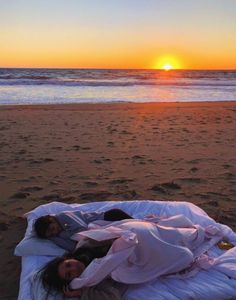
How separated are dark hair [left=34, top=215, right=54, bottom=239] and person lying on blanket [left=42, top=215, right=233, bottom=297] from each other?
33 cm

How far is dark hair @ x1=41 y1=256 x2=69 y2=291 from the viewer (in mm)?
3035

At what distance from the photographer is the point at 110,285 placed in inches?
120

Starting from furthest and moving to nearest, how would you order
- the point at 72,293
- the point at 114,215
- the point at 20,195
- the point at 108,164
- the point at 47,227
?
the point at 108,164, the point at 20,195, the point at 114,215, the point at 47,227, the point at 72,293

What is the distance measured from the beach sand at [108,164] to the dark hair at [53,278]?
39cm

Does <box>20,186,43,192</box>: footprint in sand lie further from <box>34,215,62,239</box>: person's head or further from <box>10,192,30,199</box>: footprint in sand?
<box>34,215,62,239</box>: person's head

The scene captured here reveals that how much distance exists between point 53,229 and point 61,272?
2.56 ft

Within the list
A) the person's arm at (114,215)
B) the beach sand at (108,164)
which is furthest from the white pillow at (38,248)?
the person's arm at (114,215)

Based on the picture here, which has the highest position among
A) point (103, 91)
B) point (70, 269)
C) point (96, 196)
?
point (70, 269)

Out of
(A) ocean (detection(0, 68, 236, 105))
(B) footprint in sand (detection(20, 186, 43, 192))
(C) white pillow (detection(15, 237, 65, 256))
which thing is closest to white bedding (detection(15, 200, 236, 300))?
(C) white pillow (detection(15, 237, 65, 256))

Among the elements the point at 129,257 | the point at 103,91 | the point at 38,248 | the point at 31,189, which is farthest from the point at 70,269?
the point at 103,91

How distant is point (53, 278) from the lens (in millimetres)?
3049

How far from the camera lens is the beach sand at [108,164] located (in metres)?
5.07

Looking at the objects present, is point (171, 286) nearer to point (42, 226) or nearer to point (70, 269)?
point (70, 269)

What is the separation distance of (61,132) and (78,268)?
20.9 feet
